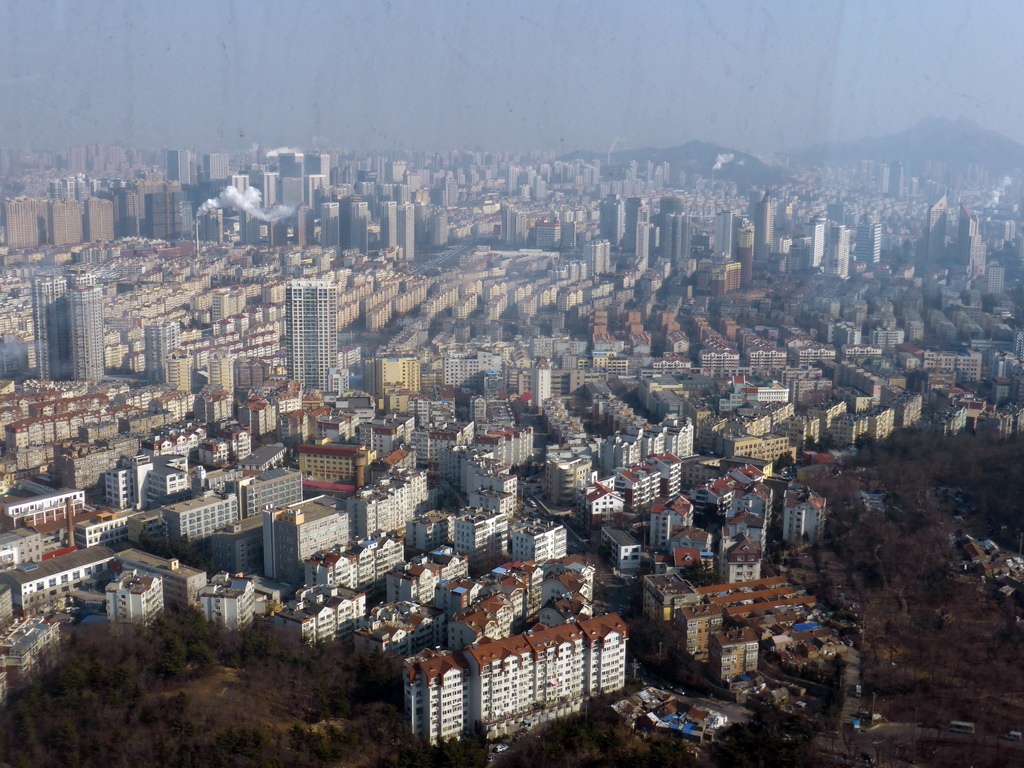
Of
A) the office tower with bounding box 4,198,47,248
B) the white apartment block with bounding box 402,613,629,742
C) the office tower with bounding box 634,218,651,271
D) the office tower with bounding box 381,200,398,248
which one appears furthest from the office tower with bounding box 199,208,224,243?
the white apartment block with bounding box 402,613,629,742

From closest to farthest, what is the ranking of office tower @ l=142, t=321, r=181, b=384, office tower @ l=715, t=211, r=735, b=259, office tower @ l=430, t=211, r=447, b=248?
office tower @ l=142, t=321, r=181, b=384 → office tower @ l=430, t=211, r=447, b=248 → office tower @ l=715, t=211, r=735, b=259

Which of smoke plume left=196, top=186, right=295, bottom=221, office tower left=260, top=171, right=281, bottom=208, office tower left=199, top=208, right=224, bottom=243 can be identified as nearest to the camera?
office tower left=260, top=171, right=281, bottom=208

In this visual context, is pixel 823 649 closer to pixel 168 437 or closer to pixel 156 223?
pixel 168 437

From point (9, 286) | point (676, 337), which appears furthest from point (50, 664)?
point (676, 337)

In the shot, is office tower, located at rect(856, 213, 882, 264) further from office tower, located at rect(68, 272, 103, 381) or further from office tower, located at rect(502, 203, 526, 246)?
Answer: office tower, located at rect(68, 272, 103, 381)

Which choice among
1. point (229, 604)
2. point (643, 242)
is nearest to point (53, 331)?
point (229, 604)

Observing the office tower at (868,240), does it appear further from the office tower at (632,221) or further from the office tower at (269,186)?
the office tower at (269,186)
